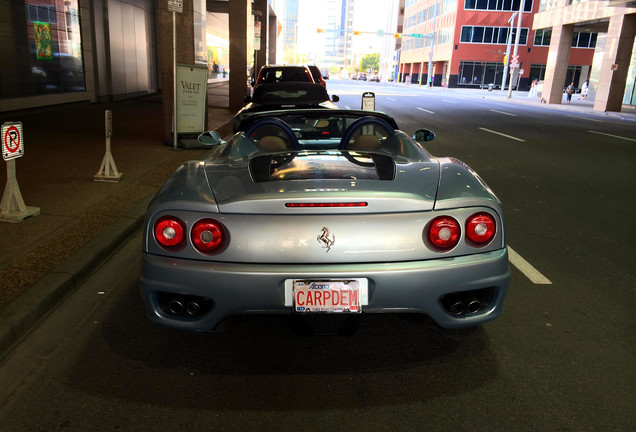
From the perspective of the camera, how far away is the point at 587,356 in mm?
3131

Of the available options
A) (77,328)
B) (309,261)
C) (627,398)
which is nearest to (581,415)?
(627,398)

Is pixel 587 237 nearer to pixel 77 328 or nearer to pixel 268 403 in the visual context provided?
pixel 268 403

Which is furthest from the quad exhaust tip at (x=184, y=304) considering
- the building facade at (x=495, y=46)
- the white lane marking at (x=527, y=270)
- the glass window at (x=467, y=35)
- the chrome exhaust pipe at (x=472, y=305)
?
the glass window at (x=467, y=35)

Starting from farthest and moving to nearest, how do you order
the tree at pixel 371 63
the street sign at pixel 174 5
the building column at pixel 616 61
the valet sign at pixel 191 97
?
the tree at pixel 371 63 < the building column at pixel 616 61 < the valet sign at pixel 191 97 < the street sign at pixel 174 5

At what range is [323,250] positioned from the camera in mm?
2613

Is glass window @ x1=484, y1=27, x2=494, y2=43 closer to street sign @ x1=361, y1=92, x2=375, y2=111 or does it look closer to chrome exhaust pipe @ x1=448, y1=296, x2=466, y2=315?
street sign @ x1=361, y1=92, x2=375, y2=111

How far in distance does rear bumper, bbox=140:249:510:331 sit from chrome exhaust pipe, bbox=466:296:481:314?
0.30 feet

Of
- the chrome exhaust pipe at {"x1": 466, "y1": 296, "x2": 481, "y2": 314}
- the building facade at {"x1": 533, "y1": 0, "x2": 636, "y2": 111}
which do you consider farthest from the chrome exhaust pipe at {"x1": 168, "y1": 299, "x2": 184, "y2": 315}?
the building facade at {"x1": 533, "y1": 0, "x2": 636, "y2": 111}

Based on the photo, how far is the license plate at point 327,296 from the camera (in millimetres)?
2621

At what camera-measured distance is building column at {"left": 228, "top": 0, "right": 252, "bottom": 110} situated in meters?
21.3

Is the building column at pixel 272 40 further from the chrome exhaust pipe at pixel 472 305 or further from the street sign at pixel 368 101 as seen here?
the chrome exhaust pipe at pixel 472 305

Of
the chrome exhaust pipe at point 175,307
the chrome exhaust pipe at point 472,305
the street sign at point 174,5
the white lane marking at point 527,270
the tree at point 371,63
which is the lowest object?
the white lane marking at point 527,270

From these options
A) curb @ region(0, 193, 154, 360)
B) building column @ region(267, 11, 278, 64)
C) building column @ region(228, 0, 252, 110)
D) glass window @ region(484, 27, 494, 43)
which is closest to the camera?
curb @ region(0, 193, 154, 360)

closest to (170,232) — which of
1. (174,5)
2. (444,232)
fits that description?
(444,232)
